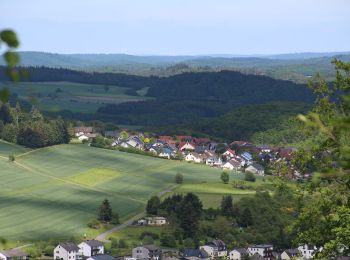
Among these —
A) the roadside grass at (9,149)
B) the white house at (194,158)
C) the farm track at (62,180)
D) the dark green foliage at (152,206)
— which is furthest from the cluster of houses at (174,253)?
the white house at (194,158)

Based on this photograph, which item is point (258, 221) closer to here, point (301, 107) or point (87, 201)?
point (87, 201)

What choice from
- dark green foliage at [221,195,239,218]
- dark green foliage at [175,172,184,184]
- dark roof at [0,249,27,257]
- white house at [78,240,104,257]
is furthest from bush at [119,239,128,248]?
dark green foliage at [175,172,184,184]

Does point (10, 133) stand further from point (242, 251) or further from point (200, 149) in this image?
point (242, 251)

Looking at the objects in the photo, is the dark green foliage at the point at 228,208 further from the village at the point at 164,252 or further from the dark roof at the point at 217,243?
the village at the point at 164,252

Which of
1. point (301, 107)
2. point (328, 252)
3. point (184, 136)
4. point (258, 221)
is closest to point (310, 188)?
point (328, 252)

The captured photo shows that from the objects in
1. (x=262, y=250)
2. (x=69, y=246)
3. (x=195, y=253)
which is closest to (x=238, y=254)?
(x=262, y=250)

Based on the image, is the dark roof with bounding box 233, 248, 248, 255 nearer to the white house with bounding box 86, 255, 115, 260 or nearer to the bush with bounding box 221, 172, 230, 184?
the white house with bounding box 86, 255, 115, 260
